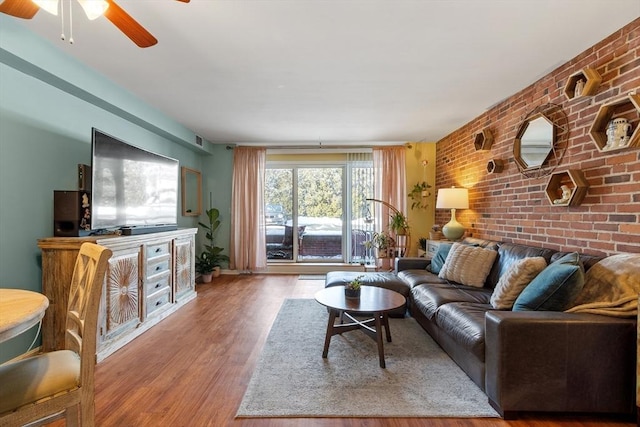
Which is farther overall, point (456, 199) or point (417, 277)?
point (456, 199)

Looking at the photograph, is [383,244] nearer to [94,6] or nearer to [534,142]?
[534,142]

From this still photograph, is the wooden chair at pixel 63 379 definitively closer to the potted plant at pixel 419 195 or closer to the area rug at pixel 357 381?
the area rug at pixel 357 381

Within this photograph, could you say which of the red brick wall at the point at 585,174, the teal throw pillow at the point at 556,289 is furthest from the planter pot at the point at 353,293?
the red brick wall at the point at 585,174

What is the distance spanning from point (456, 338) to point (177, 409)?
1817 mm

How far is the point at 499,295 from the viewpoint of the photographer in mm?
2273

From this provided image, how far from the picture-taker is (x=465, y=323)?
2100mm

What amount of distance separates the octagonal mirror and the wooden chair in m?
3.27

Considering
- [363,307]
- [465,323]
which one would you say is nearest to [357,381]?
[363,307]

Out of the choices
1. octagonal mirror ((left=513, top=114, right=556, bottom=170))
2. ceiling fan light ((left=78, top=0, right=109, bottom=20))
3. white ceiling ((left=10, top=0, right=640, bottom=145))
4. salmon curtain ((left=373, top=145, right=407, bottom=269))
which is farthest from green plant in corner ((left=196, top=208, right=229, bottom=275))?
octagonal mirror ((left=513, top=114, right=556, bottom=170))

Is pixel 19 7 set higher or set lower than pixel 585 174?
higher

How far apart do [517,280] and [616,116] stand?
1267 mm

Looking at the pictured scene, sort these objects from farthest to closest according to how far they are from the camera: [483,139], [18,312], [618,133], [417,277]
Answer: [483,139]
[417,277]
[618,133]
[18,312]

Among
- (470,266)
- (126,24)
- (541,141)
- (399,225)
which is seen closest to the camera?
(126,24)

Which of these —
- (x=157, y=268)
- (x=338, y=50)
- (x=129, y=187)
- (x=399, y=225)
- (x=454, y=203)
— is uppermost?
(x=338, y=50)
